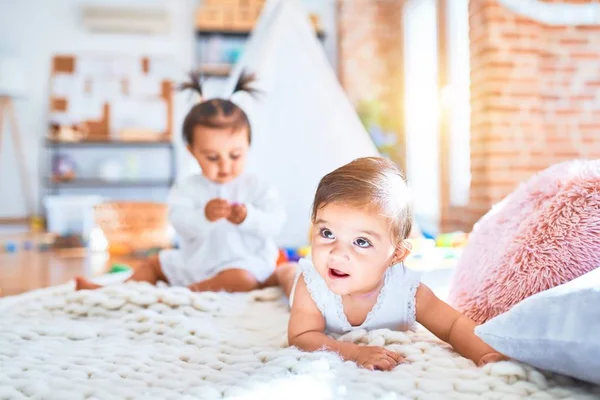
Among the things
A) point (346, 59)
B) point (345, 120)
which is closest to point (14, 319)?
point (345, 120)

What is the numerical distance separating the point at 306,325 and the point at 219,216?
503mm

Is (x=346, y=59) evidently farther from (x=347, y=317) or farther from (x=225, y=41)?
(x=347, y=317)

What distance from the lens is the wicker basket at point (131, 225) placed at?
10.2ft

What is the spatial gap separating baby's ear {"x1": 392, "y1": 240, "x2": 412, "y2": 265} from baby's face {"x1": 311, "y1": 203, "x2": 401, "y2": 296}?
0.07ft

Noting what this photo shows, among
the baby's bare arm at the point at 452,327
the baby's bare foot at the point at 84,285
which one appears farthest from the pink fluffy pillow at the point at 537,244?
the baby's bare foot at the point at 84,285

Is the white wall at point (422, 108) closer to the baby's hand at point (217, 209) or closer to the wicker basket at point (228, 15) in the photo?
the wicker basket at point (228, 15)

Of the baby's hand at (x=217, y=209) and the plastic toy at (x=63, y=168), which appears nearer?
the baby's hand at (x=217, y=209)

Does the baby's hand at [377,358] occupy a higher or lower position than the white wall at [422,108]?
lower

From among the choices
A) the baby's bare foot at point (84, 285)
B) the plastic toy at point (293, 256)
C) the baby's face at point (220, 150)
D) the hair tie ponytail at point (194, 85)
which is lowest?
the plastic toy at point (293, 256)

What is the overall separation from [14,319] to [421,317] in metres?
0.71

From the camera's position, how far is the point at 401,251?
0.79m

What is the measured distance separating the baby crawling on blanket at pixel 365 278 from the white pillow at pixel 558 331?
6 cm

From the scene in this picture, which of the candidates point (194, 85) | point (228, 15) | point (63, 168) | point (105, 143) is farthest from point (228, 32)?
point (194, 85)

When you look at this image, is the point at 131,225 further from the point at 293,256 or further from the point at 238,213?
the point at 238,213
